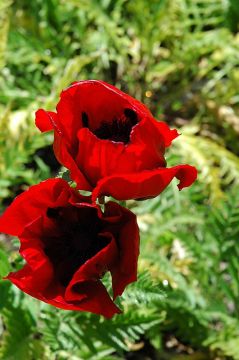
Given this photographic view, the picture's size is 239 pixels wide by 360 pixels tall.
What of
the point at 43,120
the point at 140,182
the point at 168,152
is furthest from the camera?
the point at 168,152

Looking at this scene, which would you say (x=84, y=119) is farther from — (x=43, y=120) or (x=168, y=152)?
(x=168, y=152)

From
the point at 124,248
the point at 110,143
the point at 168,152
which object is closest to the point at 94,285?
the point at 124,248

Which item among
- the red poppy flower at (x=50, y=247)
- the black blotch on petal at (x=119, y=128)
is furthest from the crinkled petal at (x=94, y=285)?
the black blotch on petal at (x=119, y=128)

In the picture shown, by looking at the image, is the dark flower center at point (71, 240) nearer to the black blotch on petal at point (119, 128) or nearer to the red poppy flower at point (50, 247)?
the red poppy flower at point (50, 247)

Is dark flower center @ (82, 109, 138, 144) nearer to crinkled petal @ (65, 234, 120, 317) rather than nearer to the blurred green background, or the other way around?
crinkled petal @ (65, 234, 120, 317)

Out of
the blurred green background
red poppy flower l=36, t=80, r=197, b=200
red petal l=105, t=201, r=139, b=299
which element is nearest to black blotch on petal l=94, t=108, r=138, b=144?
red poppy flower l=36, t=80, r=197, b=200

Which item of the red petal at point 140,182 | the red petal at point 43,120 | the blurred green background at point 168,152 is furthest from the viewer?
the blurred green background at point 168,152

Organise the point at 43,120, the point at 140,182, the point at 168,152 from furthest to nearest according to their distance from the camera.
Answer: the point at 168,152, the point at 43,120, the point at 140,182

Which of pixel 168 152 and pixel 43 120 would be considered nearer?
pixel 43 120
